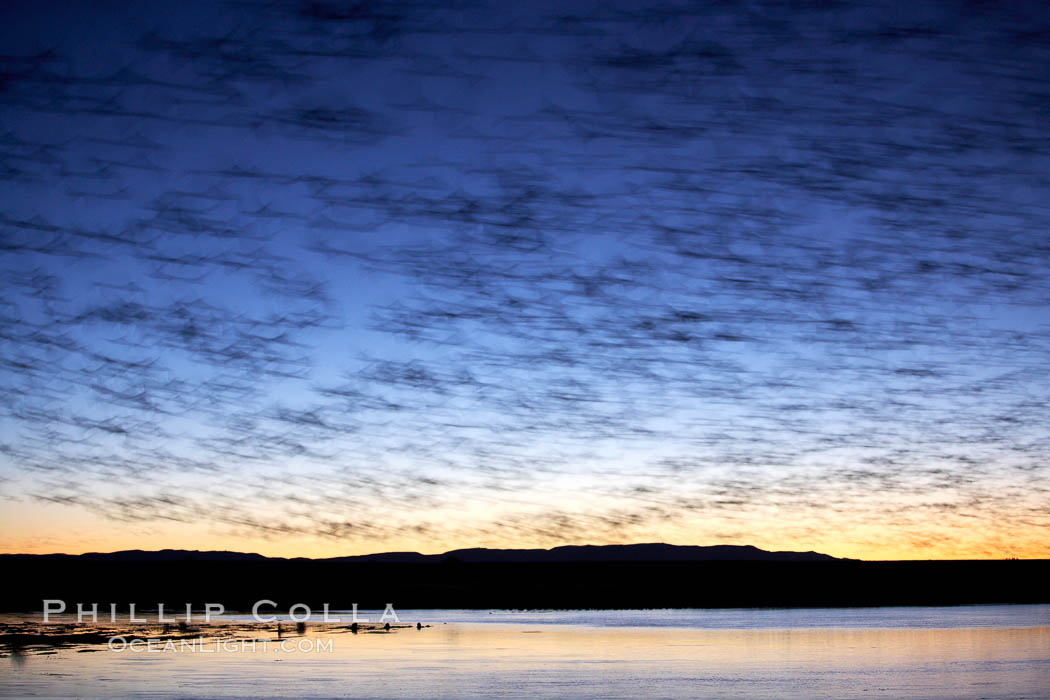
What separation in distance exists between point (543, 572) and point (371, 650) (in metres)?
80.7

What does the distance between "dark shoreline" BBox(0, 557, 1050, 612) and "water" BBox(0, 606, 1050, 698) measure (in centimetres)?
2820

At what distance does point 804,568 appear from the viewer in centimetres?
12325

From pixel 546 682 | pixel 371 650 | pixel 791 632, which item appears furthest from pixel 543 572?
pixel 546 682

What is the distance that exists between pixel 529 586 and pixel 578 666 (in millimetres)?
Result: 65860

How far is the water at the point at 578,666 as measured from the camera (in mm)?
25078

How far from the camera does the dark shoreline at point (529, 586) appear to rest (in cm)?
7500

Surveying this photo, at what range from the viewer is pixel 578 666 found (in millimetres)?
30781

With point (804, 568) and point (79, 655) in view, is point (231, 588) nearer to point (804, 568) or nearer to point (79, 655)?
point (79, 655)

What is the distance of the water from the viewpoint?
82.3 feet

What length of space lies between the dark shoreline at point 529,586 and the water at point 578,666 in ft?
92.5

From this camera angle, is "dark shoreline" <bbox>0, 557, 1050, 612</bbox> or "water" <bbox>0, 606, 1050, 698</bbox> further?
"dark shoreline" <bbox>0, 557, 1050, 612</bbox>

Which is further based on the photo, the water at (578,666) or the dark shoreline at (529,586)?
the dark shoreline at (529,586)

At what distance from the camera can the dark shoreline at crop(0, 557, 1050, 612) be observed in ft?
246

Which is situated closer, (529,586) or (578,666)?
(578,666)
